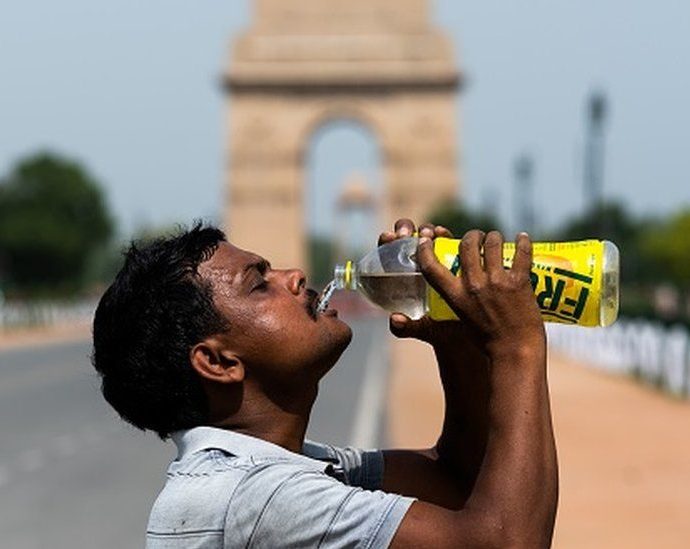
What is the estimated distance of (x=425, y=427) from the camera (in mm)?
15375

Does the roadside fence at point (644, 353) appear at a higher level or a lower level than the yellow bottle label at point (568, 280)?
lower

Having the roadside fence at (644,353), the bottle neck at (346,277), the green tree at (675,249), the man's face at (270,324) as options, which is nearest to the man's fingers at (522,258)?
the man's face at (270,324)

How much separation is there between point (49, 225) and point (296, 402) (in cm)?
6482

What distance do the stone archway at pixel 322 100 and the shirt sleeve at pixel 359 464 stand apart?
7966 centimetres

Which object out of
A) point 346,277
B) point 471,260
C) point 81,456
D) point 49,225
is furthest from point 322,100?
point 471,260

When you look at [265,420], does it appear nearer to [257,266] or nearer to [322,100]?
[257,266]

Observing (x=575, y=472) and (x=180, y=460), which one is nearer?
(x=180, y=460)

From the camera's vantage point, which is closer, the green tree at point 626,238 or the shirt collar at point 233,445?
the shirt collar at point 233,445

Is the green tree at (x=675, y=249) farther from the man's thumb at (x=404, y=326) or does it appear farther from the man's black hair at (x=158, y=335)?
the man's black hair at (x=158, y=335)

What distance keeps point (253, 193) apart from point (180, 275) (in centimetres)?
8105

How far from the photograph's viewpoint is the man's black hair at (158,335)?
8.53 feet

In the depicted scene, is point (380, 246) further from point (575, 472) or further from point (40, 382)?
point (40, 382)

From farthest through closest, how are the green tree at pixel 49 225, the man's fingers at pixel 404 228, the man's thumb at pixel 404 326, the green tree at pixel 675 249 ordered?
the green tree at pixel 49 225, the green tree at pixel 675 249, the man's fingers at pixel 404 228, the man's thumb at pixel 404 326

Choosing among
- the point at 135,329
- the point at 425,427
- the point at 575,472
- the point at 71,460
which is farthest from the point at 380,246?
the point at 425,427
